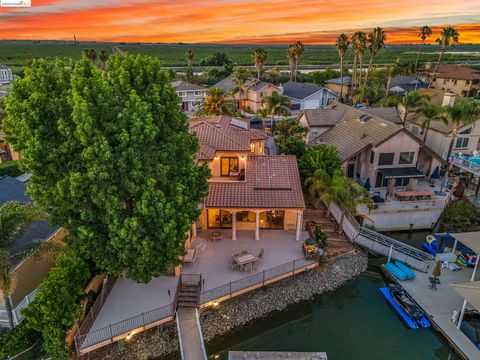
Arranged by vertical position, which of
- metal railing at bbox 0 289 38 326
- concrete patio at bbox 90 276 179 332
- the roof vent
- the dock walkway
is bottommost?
the dock walkway

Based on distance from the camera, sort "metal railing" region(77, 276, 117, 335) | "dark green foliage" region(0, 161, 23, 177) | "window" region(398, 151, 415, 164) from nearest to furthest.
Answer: "metal railing" region(77, 276, 117, 335), "dark green foliage" region(0, 161, 23, 177), "window" region(398, 151, 415, 164)

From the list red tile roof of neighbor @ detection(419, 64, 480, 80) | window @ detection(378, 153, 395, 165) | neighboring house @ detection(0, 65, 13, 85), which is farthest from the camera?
neighboring house @ detection(0, 65, 13, 85)

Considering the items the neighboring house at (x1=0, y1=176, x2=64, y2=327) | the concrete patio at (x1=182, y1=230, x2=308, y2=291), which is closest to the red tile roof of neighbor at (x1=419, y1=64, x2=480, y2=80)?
the concrete patio at (x1=182, y1=230, x2=308, y2=291)

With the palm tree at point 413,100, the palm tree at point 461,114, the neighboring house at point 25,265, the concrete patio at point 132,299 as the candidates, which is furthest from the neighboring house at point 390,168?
the neighboring house at point 25,265

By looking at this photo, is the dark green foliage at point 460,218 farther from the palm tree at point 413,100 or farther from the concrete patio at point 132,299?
the concrete patio at point 132,299

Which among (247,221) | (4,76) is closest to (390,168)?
(247,221)

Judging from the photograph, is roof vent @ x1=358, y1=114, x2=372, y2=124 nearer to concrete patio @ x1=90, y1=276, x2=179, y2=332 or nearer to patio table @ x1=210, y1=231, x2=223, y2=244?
patio table @ x1=210, y1=231, x2=223, y2=244

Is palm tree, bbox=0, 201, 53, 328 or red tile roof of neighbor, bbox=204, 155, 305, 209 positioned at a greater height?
palm tree, bbox=0, 201, 53, 328
